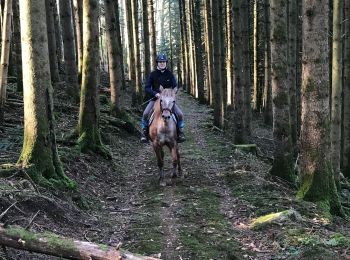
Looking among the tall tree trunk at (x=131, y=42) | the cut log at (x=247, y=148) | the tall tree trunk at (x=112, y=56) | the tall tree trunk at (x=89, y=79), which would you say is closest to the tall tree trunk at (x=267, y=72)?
→ the tall tree trunk at (x=131, y=42)

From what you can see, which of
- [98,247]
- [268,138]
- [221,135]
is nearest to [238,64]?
[221,135]

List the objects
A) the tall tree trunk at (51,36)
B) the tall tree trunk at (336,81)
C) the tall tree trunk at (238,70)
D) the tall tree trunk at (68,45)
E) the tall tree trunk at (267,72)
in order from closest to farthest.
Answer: the tall tree trunk at (336,81) → the tall tree trunk at (238,70) → the tall tree trunk at (68,45) → the tall tree trunk at (51,36) → the tall tree trunk at (267,72)

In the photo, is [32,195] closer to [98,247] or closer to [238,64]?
[98,247]

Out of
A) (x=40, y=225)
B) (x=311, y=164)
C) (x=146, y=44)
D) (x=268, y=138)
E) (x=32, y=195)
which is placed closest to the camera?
(x=40, y=225)

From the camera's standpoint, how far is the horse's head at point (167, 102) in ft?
31.3

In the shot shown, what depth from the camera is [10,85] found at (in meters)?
15.6

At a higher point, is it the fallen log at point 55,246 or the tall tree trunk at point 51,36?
the tall tree trunk at point 51,36

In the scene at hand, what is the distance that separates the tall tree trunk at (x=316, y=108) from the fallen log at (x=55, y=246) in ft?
14.6

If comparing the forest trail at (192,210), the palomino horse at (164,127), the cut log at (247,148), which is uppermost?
the palomino horse at (164,127)

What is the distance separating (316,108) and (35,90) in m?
4.82

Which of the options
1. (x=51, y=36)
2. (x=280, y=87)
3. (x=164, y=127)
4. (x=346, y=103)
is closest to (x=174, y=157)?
(x=164, y=127)

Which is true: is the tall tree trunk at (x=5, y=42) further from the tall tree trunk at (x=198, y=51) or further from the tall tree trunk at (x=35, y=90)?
the tall tree trunk at (x=198, y=51)

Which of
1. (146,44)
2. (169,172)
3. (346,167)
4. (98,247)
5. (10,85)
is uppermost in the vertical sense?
(146,44)

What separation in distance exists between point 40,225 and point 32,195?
2.40ft
